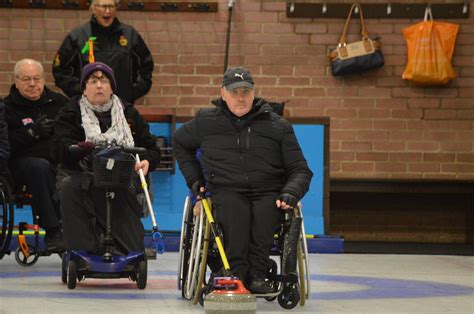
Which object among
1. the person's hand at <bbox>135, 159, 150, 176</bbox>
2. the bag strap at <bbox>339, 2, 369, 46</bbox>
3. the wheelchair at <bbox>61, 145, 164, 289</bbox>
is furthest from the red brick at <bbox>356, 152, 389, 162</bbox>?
the wheelchair at <bbox>61, 145, 164, 289</bbox>

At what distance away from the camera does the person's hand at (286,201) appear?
4.90 m

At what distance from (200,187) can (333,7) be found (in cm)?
476

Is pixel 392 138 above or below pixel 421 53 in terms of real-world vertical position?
below

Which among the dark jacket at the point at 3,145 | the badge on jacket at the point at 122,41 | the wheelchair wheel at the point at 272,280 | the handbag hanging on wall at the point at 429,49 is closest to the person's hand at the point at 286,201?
the wheelchair wheel at the point at 272,280

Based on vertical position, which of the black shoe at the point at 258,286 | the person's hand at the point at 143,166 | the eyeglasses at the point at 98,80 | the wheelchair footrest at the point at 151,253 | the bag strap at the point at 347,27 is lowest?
the wheelchair footrest at the point at 151,253

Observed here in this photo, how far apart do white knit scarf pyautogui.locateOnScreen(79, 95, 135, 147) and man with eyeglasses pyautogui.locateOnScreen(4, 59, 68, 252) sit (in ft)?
3.02

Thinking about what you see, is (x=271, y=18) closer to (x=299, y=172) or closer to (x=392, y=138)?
(x=392, y=138)

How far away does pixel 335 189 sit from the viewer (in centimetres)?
973

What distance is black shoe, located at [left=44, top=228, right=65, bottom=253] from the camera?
6598 mm

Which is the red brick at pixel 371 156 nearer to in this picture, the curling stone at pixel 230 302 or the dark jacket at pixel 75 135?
the dark jacket at pixel 75 135

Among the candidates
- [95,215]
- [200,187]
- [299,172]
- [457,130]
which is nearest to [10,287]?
[95,215]

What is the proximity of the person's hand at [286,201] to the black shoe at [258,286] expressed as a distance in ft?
0.99

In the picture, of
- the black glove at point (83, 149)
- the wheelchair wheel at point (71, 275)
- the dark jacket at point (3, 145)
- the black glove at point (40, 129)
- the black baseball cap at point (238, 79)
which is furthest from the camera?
the black glove at point (40, 129)

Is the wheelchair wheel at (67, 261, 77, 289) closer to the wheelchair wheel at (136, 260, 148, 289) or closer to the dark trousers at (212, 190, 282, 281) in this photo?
the wheelchair wheel at (136, 260, 148, 289)
